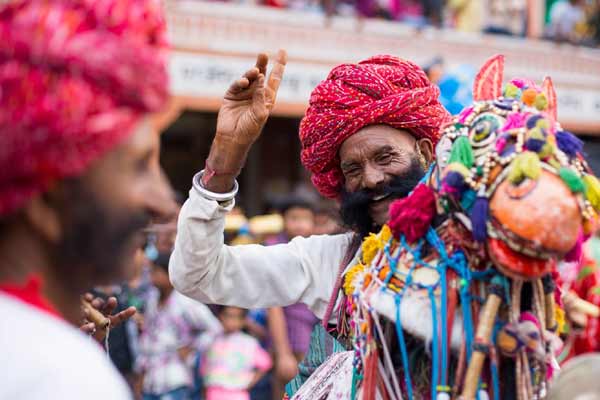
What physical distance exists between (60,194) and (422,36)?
12.9 metres

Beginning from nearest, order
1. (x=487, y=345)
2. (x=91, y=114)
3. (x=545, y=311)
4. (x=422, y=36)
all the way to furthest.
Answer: (x=91, y=114) → (x=487, y=345) → (x=545, y=311) → (x=422, y=36)

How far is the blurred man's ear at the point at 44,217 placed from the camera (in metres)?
1.57

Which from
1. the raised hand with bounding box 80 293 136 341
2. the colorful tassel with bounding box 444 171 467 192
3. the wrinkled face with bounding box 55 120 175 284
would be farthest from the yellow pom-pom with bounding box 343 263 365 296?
the wrinkled face with bounding box 55 120 175 284

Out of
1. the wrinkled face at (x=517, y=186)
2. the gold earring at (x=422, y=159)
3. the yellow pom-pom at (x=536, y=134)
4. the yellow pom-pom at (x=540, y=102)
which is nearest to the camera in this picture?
the wrinkled face at (x=517, y=186)

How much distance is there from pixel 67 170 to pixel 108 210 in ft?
0.42

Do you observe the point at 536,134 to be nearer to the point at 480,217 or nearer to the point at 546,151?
the point at 546,151

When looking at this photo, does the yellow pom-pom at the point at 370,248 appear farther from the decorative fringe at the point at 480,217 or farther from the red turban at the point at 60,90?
the red turban at the point at 60,90

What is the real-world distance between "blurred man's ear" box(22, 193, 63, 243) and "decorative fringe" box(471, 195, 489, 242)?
903 mm

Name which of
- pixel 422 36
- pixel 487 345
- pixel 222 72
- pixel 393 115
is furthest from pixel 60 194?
pixel 422 36

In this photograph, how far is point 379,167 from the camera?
3041 mm

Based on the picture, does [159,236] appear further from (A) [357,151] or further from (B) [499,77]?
(B) [499,77]

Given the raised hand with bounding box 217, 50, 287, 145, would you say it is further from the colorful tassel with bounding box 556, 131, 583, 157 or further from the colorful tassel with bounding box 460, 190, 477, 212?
the colorful tassel with bounding box 556, 131, 583, 157

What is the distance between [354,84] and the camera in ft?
10.0

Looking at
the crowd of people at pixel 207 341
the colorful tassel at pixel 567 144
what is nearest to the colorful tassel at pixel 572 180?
the colorful tassel at pixel 567 144
